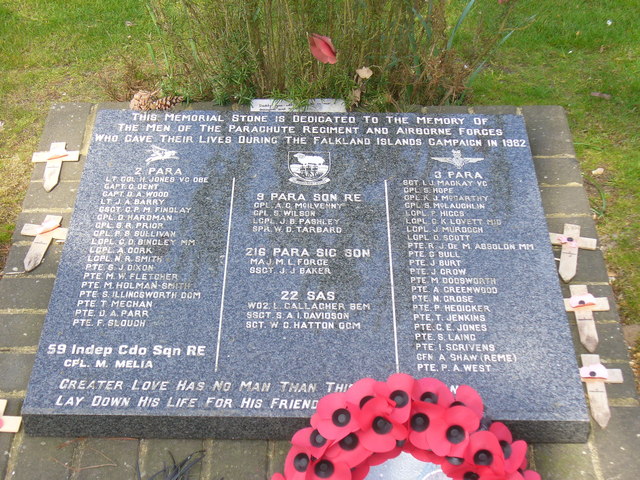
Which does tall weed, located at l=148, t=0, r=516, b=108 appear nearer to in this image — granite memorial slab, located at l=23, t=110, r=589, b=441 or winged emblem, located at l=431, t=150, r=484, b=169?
granite memorial slab, located at l=23, t=110, r=589, b=441

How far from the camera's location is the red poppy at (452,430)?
6.67 feet

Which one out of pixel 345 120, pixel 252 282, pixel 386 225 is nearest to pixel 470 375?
pixel 386 225

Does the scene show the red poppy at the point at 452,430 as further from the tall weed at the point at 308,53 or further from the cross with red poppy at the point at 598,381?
the tall weed at the point at 308,53

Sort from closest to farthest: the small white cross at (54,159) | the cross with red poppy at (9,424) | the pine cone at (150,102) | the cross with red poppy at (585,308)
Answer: the cross with red poppy at (9,424) → the cross with red poppy at (585,308) → the small white cross at (54,159) → the pine cone at (150,102)

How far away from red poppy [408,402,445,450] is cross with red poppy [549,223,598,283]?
1.53 m

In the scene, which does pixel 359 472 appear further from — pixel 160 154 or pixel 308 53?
pixel 308 53

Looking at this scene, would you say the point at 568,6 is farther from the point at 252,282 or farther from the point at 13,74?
the point at 13,74

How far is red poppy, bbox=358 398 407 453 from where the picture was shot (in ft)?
6.67

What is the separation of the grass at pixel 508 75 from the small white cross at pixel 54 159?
0.35 metres

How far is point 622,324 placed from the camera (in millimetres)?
3252

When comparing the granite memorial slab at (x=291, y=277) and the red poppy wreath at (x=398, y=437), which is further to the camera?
the granite memorial slab at (x=291, y=277)

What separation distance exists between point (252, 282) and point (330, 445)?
105cm

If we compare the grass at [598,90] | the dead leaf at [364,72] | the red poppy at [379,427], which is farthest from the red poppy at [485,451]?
the dead leaf at [364,72]

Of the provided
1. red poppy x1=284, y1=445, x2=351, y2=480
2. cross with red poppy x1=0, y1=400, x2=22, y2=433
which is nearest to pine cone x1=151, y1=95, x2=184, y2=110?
cross with red poppy x1=0, y1=400, x2=22, y2=433
